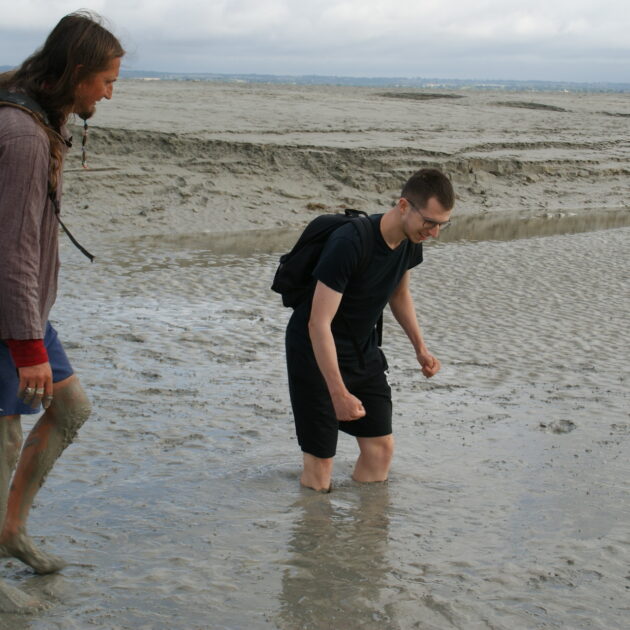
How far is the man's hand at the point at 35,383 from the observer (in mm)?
2496

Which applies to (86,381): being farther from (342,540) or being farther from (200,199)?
(200,199)

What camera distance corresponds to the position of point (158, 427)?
15.1 ft

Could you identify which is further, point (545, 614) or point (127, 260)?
point (127, 260)

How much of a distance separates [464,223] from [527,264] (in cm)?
273

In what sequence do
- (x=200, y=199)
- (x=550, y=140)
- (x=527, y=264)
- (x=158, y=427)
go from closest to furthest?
1. (x=158, y=427)
2. (x=527, y=264)
3. (x=200, y=199)
4. (x=550, y=140)

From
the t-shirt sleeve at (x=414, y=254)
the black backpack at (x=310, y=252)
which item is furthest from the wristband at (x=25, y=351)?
the t-shirt sleeve at (x=414, y=254)

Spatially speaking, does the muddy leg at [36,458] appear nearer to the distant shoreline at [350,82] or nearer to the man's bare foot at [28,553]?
the man's bare foot at [28,553]

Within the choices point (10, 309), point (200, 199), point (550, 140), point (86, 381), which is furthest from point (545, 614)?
point (550, 140)

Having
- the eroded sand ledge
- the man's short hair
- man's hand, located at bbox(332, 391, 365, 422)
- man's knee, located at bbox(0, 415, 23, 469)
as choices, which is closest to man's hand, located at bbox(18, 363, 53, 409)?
man's knee, located at bbox(0, 415, 23, 469)

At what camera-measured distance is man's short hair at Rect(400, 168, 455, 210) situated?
3.40m

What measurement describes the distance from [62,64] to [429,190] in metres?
1.38

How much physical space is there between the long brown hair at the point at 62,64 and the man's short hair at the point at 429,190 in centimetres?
125

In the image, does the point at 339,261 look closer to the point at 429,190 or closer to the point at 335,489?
the point at 429,190

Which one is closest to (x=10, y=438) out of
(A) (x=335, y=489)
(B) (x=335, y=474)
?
(A) (x=335, y=489)
